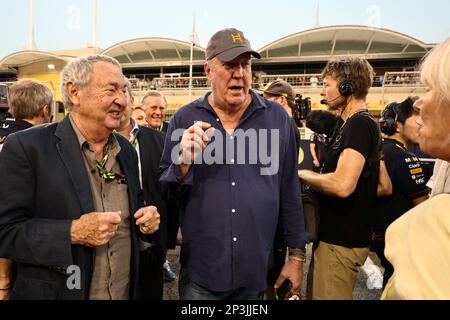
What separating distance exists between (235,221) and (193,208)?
26 centimetres

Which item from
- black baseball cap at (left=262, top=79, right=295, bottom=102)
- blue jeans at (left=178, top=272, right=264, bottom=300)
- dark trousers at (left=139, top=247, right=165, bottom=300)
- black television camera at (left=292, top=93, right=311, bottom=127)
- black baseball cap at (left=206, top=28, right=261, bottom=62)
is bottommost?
dark trousers at (left=139, top=247, right=165, bottom=300)

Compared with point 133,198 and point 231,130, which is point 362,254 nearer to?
point 231,130

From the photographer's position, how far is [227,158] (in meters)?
1.77

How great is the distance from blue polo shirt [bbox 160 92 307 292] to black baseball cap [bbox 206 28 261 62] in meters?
0.31

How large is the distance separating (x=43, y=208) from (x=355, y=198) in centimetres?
194

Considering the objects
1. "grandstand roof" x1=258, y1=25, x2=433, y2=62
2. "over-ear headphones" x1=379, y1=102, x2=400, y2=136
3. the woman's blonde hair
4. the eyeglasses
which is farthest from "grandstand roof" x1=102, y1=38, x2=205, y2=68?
the woman's blonde hair

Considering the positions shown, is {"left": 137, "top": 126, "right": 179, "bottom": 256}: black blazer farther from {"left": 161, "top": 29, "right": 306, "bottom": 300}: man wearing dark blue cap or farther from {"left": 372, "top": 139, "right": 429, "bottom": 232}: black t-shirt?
{"left": 372, "top": 139, "right": 429, "bottom": 232}: black t-shirt

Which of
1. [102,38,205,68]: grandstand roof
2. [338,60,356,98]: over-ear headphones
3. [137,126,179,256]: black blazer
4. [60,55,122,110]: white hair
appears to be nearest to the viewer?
[60,55,122,110]: white hair

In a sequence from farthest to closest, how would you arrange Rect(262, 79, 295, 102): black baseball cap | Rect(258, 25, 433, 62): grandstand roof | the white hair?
Rect(258, 25, 433, 62): grandstand roof < Rect(262, 79, 295, 102): black baseball cap < the white hair

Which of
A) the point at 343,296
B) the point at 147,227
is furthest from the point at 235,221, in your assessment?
the point at 343,296

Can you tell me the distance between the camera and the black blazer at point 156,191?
2.34 m

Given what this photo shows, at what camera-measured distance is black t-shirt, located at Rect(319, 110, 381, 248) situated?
6.57ft

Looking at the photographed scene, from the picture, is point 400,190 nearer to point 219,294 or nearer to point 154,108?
point 219,294

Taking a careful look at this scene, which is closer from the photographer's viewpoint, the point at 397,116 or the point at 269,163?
the point at 269,163
